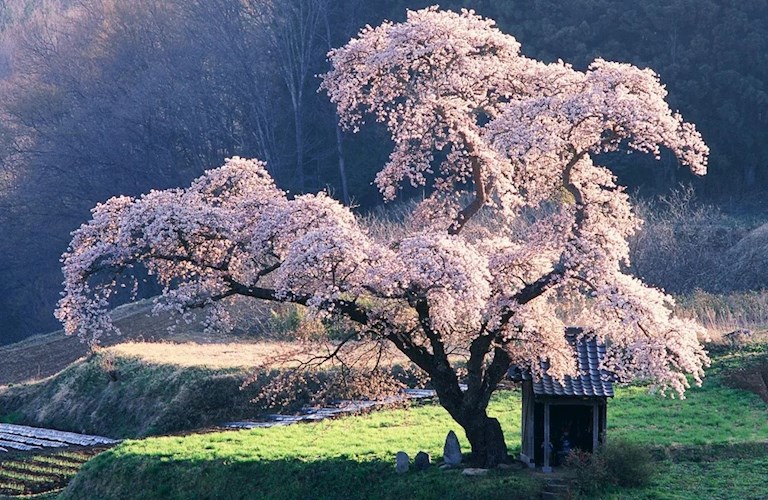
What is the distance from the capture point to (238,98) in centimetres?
6009

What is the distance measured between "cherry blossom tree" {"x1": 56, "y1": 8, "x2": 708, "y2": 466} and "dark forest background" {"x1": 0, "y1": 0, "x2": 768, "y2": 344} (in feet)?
98.2

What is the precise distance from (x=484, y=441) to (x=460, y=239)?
3.96 meters

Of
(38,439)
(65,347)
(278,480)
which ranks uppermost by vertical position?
(65,347)

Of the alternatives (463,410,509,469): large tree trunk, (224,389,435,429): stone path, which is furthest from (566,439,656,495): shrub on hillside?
(224,389,435,429): stone path

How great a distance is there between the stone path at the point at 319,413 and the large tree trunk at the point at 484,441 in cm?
614

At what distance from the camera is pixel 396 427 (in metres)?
26.0

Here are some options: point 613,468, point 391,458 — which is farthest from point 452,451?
point 613,468

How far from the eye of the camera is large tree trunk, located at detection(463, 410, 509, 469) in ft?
69.3

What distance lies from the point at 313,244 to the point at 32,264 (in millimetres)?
48039

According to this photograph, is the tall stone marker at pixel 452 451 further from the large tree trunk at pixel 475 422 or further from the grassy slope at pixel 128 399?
the grassy slope at pixel 128 399

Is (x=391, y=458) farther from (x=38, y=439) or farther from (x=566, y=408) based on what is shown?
(x=38, y=439)

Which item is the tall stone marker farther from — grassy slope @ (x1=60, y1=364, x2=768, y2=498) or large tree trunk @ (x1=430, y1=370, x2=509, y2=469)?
grassy slope @ (x1=60, y1=364, x2=768, y2=498)

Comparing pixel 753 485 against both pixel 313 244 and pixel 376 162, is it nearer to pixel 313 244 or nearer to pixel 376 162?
pixel 313 244

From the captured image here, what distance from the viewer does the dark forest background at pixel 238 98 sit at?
163ft
